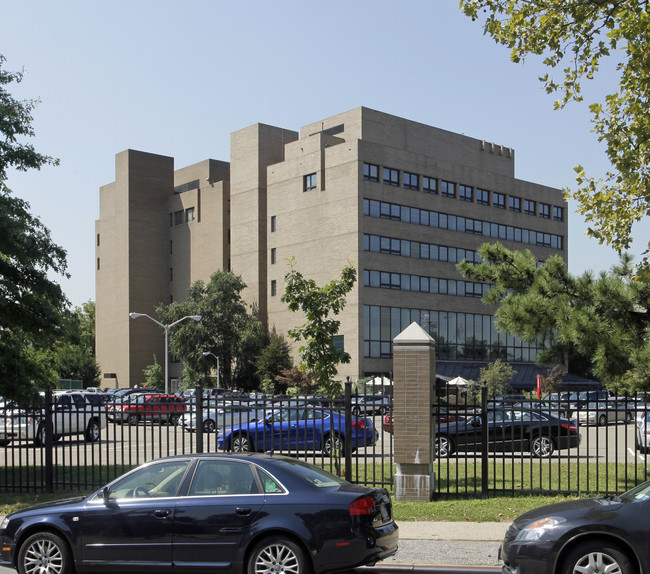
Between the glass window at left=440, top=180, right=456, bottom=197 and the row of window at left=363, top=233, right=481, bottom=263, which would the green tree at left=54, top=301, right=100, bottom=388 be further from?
the glass window at left=440, top=180, right=456, bottom=197

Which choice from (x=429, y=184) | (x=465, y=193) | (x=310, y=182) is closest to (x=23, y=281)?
(x=310, y=182)

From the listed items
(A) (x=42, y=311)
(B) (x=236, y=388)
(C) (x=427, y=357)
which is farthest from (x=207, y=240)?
(C) (x=427, y=357)

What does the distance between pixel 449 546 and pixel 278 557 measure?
10.6ft

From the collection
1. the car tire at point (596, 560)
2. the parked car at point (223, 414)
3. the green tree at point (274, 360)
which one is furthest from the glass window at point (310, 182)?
the car tire at point (596, 560)

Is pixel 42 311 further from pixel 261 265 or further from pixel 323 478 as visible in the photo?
pixel 261 265

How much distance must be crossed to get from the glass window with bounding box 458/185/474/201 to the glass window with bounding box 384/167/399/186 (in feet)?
26.5

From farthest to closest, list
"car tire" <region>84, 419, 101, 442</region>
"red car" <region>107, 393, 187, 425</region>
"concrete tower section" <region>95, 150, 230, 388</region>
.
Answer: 1. "concrete tower section" <region>95, 150, 230, 388</region>
2. "car tire" <region>84, 419, 101, 442</region>
3. "red car" <region>107, 393, 187, 425</region>

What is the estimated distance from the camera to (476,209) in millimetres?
73875

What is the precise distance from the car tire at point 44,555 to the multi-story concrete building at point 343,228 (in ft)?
178

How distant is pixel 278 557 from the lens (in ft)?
25.8

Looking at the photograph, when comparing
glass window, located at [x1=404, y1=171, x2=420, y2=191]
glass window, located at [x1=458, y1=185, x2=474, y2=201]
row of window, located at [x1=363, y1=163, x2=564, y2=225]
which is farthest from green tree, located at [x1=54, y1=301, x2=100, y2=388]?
glass window, located at [x1=458, y1=185, x2=474, y2=201]

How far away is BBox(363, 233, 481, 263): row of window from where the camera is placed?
65.3 metres

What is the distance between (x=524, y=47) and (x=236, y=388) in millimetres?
62087

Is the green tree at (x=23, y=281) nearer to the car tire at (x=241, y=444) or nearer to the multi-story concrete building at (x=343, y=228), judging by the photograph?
the car tire at (x=241, y=444)
